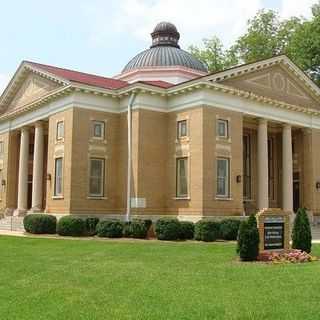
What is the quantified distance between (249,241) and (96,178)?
1658cm

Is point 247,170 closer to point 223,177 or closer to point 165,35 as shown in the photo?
point 223,177

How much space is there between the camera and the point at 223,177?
1183 inches

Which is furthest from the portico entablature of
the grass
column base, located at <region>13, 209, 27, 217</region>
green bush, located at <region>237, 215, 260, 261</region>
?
green bush, located at <region>237, 215, 260, 261</region>

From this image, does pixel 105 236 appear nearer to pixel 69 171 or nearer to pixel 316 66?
pixel 69 171

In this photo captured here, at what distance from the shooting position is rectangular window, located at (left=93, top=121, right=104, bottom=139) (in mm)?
30891

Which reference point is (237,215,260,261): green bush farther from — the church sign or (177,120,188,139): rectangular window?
(177,120,188,139): rectangular window

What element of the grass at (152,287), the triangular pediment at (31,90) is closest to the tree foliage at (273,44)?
the triangular pediment at (31,90)

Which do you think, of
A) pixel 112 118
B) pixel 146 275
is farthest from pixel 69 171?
pixel 146 275

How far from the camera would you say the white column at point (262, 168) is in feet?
106

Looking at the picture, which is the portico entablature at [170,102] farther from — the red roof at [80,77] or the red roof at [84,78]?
the red roof at [80,77]

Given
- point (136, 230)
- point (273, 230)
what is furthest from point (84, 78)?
point (273, 230)

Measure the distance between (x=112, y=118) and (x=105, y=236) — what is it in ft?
28.6

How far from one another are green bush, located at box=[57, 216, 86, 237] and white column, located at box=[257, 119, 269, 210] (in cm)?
1172

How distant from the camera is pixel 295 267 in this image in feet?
45.4
